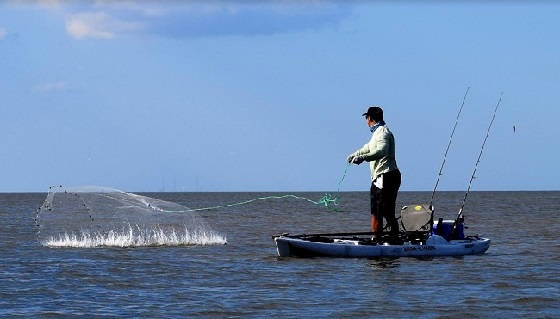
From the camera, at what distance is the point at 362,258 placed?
75.3 ft

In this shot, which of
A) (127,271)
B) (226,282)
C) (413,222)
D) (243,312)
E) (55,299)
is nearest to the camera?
(243,312)

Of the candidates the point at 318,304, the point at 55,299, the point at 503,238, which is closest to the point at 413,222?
the point at 318,304

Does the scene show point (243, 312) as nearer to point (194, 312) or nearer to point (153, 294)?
point (194, 312)

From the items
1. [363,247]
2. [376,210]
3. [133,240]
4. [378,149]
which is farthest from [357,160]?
[133,240]

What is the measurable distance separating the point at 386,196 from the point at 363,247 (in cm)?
131

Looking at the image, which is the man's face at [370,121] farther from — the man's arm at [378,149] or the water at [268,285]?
the water at [268,285]

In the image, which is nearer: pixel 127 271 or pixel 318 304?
pixel 318 304

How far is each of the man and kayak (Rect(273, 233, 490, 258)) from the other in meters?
0.53

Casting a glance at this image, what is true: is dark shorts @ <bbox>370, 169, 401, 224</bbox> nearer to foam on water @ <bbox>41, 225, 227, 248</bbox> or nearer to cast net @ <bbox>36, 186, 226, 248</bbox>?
cast net @ <bbox>36, 186, 226, 248</bbox>

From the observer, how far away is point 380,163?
864 inches

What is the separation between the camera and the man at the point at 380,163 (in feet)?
71.3

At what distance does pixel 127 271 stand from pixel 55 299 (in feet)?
15.0

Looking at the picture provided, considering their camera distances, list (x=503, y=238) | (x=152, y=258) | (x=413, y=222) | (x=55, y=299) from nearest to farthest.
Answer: (x=55, y=299)
(x=413, y=222)
(x=152, y=258)
(x=503, y=238)

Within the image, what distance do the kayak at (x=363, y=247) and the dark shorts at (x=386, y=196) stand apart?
0.75 metres
